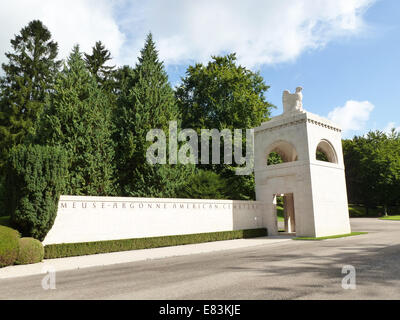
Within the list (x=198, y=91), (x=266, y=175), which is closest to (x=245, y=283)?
(x=266, y=175)

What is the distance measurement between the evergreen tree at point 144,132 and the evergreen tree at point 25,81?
585 inches

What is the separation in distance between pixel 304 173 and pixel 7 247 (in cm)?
2041

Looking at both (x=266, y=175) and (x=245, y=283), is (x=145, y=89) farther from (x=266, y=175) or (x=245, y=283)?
(x=245, y=283)

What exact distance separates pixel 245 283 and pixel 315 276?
2.32 metres

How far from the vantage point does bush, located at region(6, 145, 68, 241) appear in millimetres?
14117

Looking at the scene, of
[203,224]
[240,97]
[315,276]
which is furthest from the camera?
[240,97]

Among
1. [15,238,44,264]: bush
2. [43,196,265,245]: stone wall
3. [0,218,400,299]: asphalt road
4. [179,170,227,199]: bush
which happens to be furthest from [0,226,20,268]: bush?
[179,170,227,199]: bush

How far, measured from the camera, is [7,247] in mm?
12508

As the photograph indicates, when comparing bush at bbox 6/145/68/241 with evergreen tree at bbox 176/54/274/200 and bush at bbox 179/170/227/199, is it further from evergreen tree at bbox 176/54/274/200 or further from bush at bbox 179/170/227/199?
evergreen tree at bbox 176/54/274/200

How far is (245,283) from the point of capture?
26.7ft

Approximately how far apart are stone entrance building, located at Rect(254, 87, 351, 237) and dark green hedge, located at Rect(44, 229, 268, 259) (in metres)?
4.31

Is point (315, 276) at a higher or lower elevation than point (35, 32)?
lower

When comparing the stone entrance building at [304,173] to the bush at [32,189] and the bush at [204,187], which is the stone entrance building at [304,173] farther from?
the bush at [32,189]

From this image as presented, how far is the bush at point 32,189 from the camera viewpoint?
46.3ft
